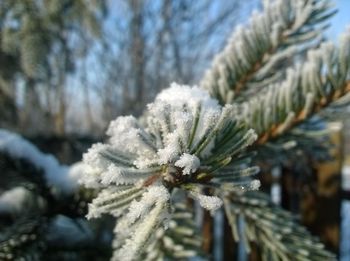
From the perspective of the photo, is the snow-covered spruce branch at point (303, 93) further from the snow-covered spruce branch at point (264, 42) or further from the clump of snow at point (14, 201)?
the clump of snow at point (14, 201)

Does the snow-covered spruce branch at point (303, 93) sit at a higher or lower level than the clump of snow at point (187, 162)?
higher

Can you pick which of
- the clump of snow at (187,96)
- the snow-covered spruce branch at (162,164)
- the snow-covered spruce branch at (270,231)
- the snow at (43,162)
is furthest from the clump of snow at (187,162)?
the snow at (43,162)

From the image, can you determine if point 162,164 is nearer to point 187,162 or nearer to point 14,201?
point 187,162

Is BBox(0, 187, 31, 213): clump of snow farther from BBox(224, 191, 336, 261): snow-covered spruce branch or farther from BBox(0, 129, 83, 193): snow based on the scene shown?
BBox(224, 191, 336, 261): snow-covered spruce branch

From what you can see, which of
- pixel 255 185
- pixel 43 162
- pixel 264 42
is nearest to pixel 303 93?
pixel 264 42

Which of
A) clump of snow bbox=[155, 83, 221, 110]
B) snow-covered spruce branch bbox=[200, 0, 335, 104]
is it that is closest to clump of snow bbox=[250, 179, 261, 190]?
clump of snow bbox=[155, 83, 221, 110]

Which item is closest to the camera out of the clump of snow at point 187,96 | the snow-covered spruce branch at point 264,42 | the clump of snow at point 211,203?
the clump of snow at point 211,203

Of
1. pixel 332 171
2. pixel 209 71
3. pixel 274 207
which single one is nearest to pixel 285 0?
pixel 209 71
